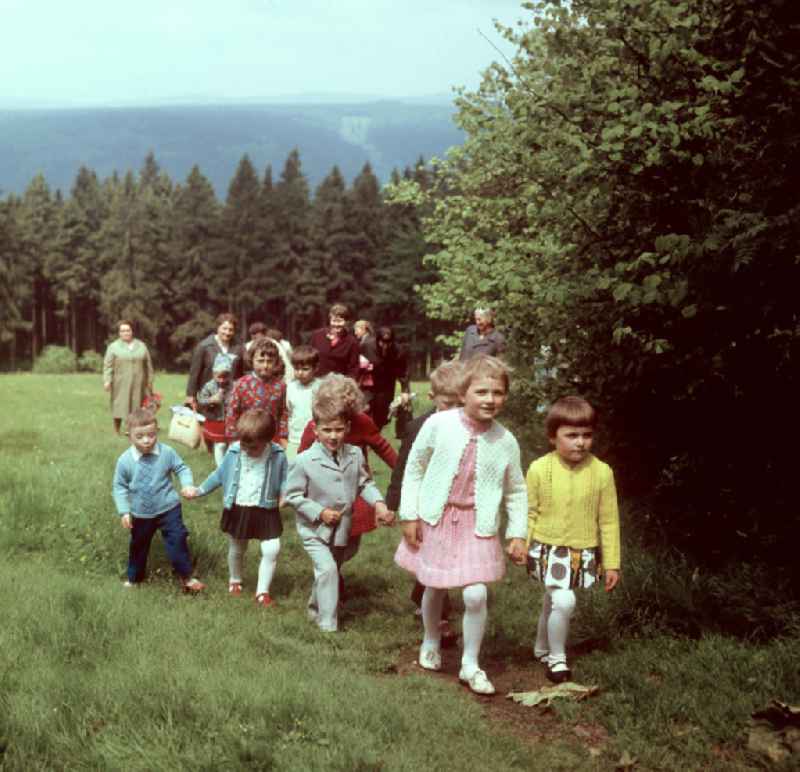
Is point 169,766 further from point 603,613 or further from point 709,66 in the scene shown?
point 709,66

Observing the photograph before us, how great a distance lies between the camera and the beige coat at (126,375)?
16.4 meters

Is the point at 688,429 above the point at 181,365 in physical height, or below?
above

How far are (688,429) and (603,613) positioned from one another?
1505mm

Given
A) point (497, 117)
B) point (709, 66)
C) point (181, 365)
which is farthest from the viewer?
point (181, 365)

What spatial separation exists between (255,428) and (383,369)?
7005mm

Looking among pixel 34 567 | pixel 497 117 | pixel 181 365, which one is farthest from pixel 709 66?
pixel 181 365

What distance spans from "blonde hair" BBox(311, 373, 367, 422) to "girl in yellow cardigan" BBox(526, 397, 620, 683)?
5.20 feet

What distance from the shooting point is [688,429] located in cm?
715

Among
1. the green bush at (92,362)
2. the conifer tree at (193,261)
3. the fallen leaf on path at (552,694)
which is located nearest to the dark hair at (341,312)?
the fallen leaf on path at (552,694)

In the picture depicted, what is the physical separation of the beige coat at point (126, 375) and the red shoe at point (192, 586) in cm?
923

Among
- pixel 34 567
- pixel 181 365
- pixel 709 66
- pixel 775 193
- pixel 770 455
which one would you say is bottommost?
pixel 181 365

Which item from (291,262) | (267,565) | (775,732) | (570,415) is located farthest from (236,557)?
(291,262)

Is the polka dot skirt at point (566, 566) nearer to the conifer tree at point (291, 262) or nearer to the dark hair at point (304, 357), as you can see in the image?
the dark hair at point (304, 357)

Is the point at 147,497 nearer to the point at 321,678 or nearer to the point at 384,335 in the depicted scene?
the point at 321,678
